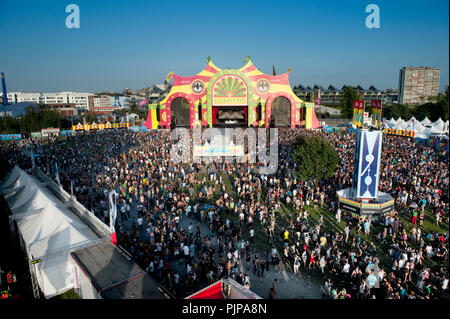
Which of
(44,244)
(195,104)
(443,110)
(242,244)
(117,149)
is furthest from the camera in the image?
(443,110)

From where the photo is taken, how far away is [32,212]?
487 inches

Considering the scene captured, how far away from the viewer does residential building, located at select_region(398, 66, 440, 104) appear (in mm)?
153250

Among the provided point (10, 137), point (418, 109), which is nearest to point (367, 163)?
point (10, 137)

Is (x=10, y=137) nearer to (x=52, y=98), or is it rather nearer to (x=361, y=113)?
(x=361, y=113)

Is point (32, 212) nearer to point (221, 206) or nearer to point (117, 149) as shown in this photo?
point (221, 206)

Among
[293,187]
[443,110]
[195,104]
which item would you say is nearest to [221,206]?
[293,187]

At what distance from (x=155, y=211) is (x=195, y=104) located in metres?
27.7

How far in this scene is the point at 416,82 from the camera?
154 meters

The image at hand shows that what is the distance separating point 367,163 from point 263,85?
2741 cm

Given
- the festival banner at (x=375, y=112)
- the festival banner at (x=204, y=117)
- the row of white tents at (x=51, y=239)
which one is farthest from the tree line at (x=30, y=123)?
the festival banner at (x=375, y=112)

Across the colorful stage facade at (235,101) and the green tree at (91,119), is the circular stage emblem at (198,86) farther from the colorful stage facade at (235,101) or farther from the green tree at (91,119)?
the green tree at (91,119)

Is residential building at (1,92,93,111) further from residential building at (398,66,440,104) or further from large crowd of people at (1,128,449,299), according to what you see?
residential building at (398,66,440,104)

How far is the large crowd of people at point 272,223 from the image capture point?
10180 millimetres

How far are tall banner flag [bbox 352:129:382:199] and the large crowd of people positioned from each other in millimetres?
1385
